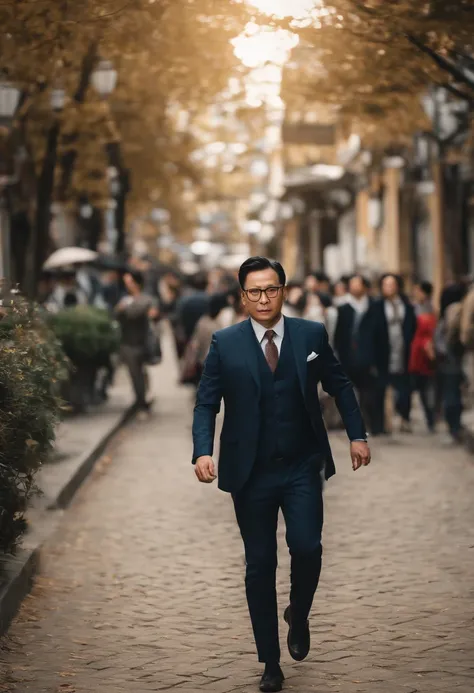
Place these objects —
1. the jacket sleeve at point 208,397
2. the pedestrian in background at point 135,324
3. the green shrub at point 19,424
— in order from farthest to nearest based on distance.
Answer: 1. the pedestrian in background at point 135,324
2. the green shrub at point 19,424
3. the jacket sleeve at point 208,397

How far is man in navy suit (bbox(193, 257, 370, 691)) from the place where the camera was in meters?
6.76

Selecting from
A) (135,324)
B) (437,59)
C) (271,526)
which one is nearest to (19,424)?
(271,526)

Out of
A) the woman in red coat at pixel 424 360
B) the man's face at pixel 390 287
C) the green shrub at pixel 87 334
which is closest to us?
the man's face at pixel 390 287

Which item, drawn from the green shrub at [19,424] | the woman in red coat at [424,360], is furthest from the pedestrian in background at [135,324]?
the green shrub at [19,424]

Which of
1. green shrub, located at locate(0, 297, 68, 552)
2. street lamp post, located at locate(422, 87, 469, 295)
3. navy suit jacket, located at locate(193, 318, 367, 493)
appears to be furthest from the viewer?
street lamp post, located at locate(422, 87, 469, 295)

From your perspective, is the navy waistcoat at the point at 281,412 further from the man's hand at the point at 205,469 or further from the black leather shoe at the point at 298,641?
the black leather shoe at the point at 298,641

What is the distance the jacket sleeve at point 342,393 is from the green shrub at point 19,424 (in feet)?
6.37

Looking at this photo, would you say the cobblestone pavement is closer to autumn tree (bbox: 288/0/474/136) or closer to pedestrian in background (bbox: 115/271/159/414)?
autumn tree (bbox: 288/0/474/136)

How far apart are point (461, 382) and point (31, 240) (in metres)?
5.53

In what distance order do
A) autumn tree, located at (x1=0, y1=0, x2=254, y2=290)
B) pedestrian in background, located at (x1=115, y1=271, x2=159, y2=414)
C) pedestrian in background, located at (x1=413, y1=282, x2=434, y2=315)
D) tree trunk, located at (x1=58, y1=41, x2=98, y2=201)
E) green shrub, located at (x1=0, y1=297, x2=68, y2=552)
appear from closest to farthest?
green shrub, located at (x1=0, y1=297, x2=68, y2=552) → autumn tree, located at (x1=0, y1=0, x2=254, y2=290) → tree trunk, located at (x1=58, y1=41, x2=98, y2=201) → pedestrian in background, located at (x1=413, y1=282, x2=434, y2=315) → pedestrian in background, located at (x1=115, y1=271, x2=159, y2=414)

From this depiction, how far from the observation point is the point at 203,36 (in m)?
14.4

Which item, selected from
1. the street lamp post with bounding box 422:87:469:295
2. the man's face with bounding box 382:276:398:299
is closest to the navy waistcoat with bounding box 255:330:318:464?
the man's face with bounding box 382:276:398:299

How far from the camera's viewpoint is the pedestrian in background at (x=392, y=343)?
17.9m

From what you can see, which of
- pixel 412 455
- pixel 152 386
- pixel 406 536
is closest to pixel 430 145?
pixel 152 386
